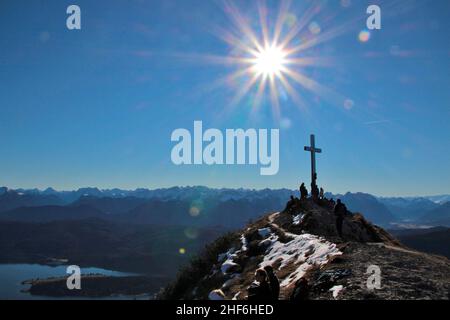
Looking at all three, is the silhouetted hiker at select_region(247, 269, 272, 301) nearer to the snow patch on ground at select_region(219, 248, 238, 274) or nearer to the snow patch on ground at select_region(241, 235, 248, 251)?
the snow patch on ground at select_region(219, 248, 238, 274)

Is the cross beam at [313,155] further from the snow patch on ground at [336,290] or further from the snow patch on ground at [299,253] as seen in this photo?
the snow patch on ground at [336,290]

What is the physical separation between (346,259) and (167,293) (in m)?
19.8

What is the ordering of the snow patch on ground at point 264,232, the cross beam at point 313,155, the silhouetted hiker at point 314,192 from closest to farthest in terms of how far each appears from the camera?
the snow patch on ground at point 264,232 → the silhouetted hiker at point 314,192 → the cross beam at point 313,155

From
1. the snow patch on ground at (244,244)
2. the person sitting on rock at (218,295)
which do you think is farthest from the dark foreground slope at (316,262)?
the person sitting on rock at (218,295)

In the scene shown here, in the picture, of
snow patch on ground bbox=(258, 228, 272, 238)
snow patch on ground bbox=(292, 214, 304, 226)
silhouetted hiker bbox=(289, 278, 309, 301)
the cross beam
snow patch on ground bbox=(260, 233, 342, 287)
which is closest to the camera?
silhouetted hiker bbox=(289, 278, 309, 301)

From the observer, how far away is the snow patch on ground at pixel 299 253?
2041cm

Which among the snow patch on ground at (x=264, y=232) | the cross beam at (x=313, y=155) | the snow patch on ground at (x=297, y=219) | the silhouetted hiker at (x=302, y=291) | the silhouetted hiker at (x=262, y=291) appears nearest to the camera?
the silhouetted hiker at (x=262, y=291)

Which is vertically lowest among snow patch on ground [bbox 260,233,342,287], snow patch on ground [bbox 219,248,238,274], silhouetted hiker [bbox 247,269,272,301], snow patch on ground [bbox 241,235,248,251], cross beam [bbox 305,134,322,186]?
snow patch on ground [bbox 219,248,238,274]

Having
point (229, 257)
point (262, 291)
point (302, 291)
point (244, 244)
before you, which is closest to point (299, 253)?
Answer: point (229, 257)

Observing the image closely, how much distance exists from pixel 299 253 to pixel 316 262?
12.3 ft

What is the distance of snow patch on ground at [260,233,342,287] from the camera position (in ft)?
66.9

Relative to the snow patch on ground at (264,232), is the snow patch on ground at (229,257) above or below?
below

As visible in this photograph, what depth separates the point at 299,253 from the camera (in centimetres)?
2420

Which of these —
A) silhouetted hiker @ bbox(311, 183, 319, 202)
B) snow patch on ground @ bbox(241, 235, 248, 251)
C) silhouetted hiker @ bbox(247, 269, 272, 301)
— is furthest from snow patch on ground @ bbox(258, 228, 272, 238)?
silhouetted hiker @ bbox(247, 269, 272, 301)
